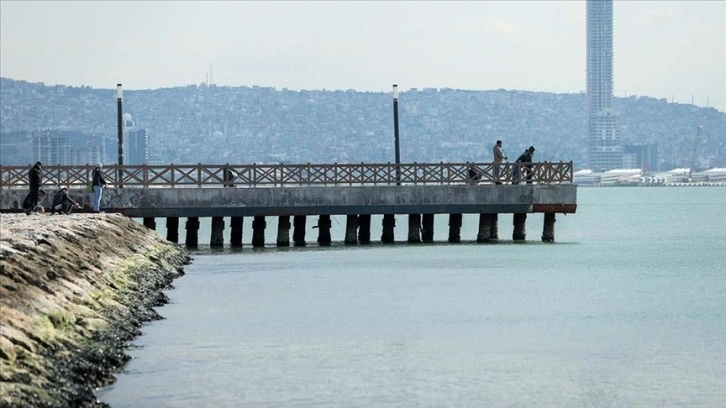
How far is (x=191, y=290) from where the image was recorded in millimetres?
39125

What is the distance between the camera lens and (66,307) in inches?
1068

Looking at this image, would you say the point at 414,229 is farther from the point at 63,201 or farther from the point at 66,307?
the point at 66,307

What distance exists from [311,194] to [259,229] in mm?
2676

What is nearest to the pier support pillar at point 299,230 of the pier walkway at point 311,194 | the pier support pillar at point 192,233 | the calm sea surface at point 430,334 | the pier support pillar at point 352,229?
the pier walkway at point 311,194

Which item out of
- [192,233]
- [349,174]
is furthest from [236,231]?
[349,174]

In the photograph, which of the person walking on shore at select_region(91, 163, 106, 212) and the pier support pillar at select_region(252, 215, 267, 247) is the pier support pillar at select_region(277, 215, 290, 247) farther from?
the person walking on shore at select_region(91, 163, 106, 212)

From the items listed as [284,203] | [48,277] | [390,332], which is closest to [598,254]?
[284,203]

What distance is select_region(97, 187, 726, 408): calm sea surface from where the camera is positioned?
24250 millimetres

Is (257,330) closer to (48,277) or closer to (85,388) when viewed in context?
(48,277)

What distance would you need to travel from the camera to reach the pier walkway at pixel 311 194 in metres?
54.1

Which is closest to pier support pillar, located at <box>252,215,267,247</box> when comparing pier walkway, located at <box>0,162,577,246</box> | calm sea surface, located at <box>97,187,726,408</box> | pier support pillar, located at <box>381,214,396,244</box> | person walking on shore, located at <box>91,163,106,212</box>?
pier walkway, located at <box>0,162,577,246</box>

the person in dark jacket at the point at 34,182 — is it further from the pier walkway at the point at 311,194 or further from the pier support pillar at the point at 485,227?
the pier support pillar at the point at 485,227

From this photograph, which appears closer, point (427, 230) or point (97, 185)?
point (97, 185)

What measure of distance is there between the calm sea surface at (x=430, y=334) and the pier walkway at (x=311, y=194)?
7.93ft
